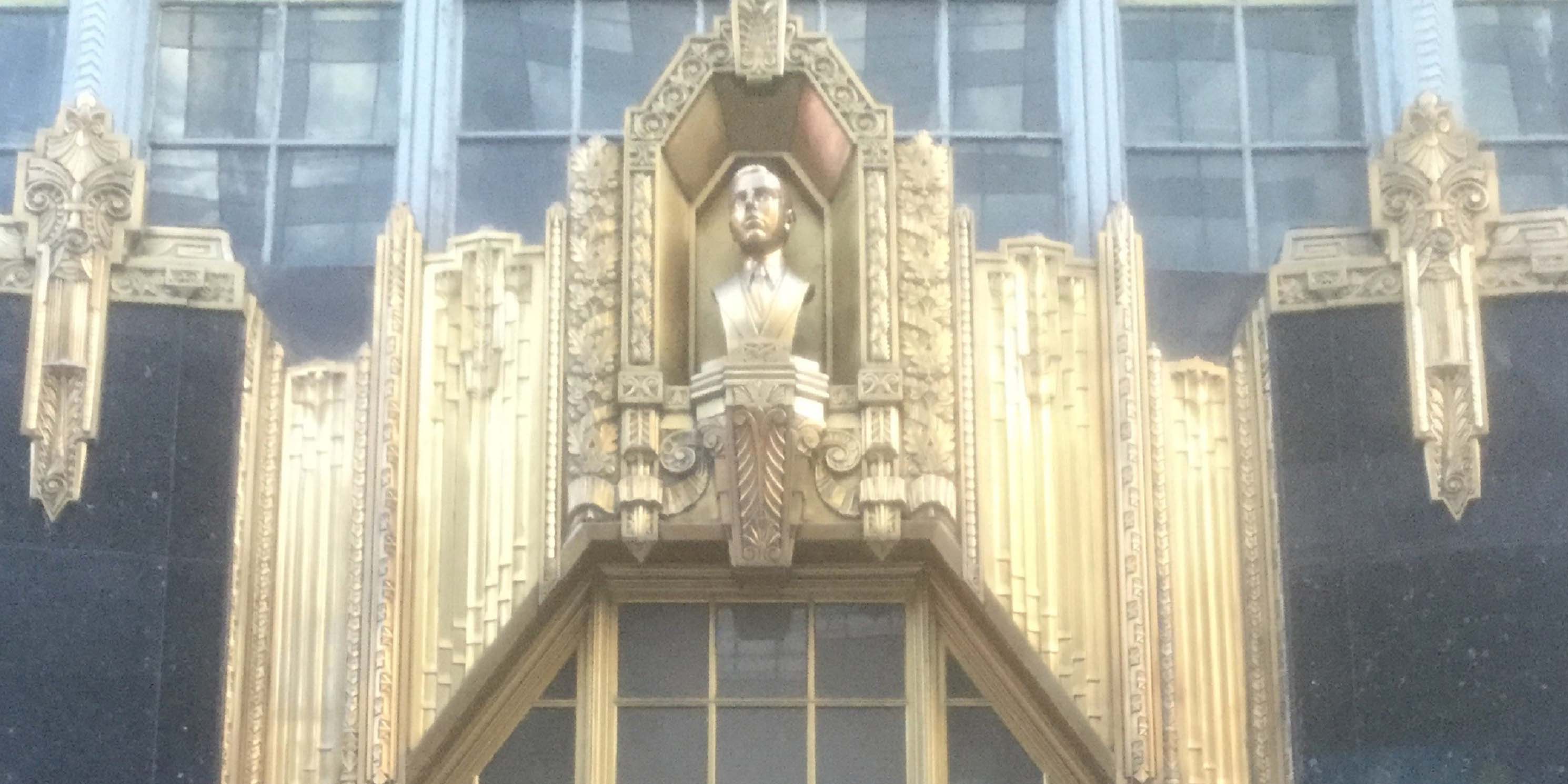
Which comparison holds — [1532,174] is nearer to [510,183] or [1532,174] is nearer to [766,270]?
[766,270]

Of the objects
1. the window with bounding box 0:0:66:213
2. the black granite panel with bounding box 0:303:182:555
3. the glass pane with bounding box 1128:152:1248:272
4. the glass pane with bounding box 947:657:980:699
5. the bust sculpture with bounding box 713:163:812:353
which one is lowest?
the glass pane with bounding box 947:657:980:699

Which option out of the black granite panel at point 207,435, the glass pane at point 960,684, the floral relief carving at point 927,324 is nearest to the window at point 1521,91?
the floral relief carving at point 927,324

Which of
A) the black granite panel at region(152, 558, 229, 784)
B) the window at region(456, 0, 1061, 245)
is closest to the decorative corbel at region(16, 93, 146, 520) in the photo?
the black granite panel at region(152, 558, 229, 784)

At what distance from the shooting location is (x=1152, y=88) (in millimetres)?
13438

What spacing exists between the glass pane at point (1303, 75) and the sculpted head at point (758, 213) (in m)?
3.38

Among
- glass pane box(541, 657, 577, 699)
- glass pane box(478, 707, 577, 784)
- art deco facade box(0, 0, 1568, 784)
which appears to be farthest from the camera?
glass pane box(541, 657, 577, 699)

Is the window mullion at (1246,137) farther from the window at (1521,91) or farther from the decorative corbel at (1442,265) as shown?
the window at (1521,91)

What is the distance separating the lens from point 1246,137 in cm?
1330

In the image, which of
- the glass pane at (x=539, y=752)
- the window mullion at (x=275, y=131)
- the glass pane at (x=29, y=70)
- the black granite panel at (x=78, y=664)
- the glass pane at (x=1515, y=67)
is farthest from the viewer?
the glass pane at (x=1515, y=67)

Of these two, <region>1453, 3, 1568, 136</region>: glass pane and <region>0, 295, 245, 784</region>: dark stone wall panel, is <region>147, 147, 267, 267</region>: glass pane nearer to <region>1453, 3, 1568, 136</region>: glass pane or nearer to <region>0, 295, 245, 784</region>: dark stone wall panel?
<region>0, 295, 245, 784</region>: dark stone wall panel

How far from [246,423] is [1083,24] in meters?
5.56

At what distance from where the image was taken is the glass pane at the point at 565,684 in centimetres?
1188

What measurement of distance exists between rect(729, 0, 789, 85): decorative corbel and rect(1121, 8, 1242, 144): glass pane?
2626 millimetres

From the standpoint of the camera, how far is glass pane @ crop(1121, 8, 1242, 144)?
1334 centimetres
